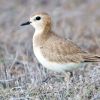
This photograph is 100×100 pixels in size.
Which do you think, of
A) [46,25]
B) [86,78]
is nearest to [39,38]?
[46,25]

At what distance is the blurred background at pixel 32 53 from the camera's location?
788 centimetres

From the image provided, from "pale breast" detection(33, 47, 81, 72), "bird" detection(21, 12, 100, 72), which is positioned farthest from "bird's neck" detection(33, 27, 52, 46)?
"pale breast" detection(33, 47, 81, 72)

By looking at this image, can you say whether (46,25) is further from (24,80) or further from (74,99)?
(74,99)

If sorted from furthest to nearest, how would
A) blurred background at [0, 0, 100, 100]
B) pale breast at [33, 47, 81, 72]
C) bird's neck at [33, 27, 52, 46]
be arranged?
1. bird's neck at [33, 27, 52, 46]
2. pale breast at [33, 47, 81, 72]
3. blurred background at [0, 0, 100, 100]

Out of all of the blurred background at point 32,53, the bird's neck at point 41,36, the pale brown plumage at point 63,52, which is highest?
the bird's neck at point 41,36

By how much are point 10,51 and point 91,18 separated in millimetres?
3598

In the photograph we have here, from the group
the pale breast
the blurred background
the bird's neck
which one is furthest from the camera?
the bird's neck

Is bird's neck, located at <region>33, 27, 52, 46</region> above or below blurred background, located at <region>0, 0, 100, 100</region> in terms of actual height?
above

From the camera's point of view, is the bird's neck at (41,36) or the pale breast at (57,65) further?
the bird's neck at (41,36)

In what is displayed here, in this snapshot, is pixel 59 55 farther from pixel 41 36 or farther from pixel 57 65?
pixel 41 36

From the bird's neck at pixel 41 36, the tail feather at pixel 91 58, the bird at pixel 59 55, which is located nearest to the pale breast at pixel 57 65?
the bird at pixel 59 55

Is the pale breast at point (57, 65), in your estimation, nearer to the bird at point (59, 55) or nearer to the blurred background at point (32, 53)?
the bird at point (59, 55)

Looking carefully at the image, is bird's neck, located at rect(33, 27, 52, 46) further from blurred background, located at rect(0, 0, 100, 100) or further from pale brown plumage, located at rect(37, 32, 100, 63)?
blurred background, located at rect(0, 0, 100, 100)

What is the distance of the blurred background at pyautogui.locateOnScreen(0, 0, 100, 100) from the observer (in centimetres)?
788
